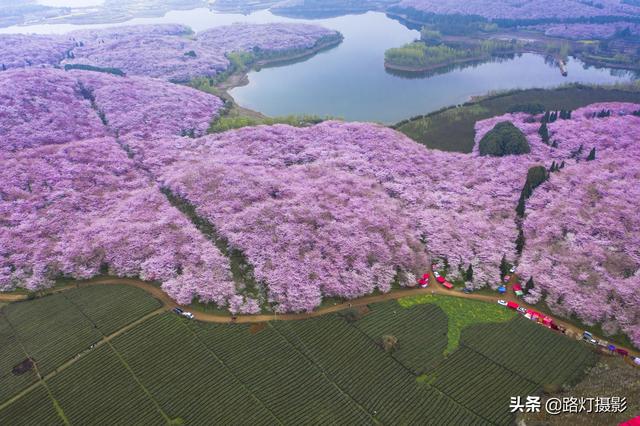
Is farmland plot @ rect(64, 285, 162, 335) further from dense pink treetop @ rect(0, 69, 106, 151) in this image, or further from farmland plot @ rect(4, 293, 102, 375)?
dense pink treetop @ rect(0, 69, 106, 151)

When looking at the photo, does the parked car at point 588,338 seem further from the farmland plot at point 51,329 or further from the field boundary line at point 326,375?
the farmland plot at point 51,329

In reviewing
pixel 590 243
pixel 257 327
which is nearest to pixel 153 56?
pixel 257 327

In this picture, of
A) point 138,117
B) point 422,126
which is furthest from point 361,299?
point 138,117

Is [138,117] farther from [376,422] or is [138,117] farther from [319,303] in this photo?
[376,422]

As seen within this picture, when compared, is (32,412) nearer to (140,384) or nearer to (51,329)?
(140,384)

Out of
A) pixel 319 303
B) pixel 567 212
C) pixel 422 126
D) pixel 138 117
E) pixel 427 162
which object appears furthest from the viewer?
pixel 422 126

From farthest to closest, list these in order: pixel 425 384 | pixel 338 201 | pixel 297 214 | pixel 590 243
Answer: pixel 338 201 < pixel 297 214 < pixel 590 243 < pixel 425 384
